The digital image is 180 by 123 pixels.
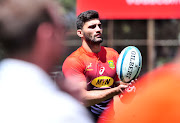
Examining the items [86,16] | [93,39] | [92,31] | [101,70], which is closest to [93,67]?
[101,70]

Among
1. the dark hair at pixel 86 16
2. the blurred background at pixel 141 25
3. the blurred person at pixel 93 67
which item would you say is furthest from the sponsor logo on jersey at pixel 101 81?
the blurred background at pixel 141 25

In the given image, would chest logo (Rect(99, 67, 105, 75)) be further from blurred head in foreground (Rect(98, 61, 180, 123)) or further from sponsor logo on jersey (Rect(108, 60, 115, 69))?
blurred head in foreground (Rect(98, 61, 180, 123))

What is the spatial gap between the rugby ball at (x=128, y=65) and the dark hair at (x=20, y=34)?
7.92 feet

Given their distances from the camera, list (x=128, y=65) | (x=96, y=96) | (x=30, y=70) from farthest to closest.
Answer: (x=128, y=65) < (x=96, y=96) < (x=30, y=70)

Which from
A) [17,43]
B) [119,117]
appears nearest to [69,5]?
[119,117]

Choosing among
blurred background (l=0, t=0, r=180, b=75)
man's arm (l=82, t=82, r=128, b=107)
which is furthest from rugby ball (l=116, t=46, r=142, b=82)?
blurred background (l=0, t=0, r=180, b=75)

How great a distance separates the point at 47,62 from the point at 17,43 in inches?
6.3

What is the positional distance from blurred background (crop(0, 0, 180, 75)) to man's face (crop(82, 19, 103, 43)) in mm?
6259

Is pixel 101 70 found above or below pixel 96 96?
above

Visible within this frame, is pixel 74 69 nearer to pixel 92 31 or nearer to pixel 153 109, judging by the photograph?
pixel 92 31

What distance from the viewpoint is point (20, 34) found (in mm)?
1360

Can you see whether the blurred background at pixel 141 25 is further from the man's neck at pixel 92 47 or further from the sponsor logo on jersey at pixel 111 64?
the sponsor logo on jersey at pixel 111 64

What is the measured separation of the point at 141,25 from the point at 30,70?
9934 mm

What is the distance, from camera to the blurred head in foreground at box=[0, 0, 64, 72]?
132cm
